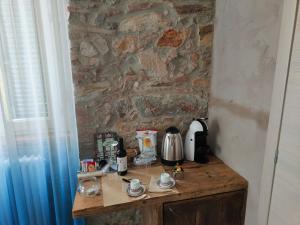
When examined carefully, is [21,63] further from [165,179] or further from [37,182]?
[165,179]

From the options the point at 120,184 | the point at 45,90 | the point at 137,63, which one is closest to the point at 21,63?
the point at 45,90

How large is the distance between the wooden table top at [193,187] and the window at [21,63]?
66 centimetres

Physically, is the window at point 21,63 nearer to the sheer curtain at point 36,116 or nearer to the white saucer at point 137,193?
the sheer curtain at point 36,116

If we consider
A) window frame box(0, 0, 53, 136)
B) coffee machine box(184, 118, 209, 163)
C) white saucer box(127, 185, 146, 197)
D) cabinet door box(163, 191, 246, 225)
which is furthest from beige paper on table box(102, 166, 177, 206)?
window frame box(0, 0, 53, 136)

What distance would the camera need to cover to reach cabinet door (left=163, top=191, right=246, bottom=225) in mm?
1287

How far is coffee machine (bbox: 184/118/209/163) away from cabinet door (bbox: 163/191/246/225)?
32 centimetres

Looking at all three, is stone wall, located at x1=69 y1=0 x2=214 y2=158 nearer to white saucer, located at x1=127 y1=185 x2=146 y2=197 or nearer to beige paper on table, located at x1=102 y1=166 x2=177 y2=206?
beige paper on table, located at x1=102 y1=166 x2=177 y2=206

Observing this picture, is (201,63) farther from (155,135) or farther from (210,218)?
(210,218)

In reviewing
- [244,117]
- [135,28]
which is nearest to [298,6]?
[244,117]

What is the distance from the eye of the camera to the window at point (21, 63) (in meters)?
1.36

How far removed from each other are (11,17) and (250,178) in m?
1.68

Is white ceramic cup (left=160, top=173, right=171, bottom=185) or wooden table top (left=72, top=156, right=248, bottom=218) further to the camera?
white ceramic cup (left=160, top=173, right=171, bottom=185)

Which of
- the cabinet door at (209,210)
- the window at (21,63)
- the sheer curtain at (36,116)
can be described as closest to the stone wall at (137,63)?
the sheer curtain at (36,116)

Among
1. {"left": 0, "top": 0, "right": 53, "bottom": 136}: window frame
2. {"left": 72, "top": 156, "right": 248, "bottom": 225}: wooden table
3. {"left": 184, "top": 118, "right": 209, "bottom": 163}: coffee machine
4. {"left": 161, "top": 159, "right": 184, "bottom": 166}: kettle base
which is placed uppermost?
{"left": 0, "top": 0, "right": 53, "bottom": 136}: window frame
